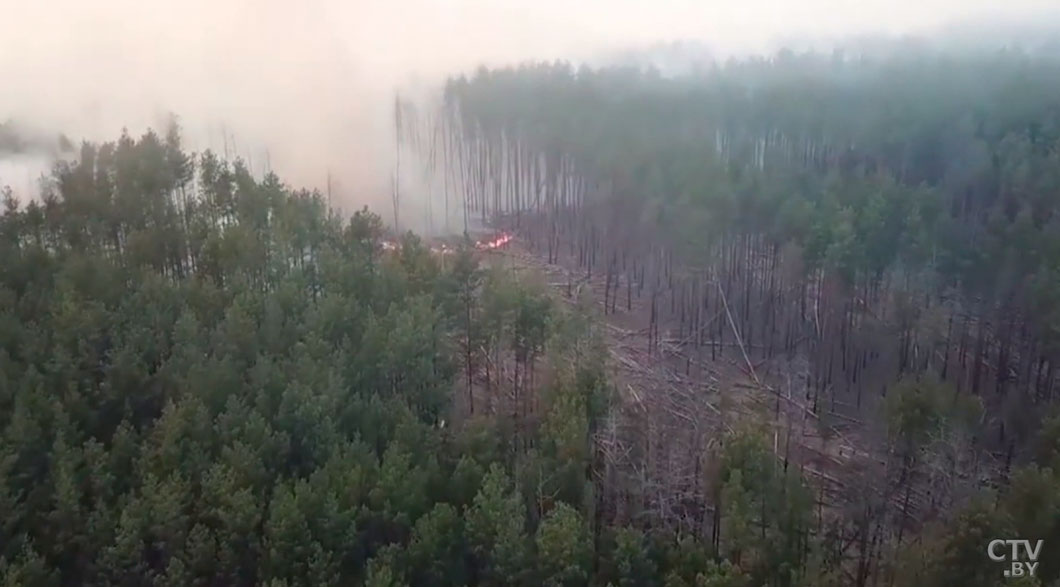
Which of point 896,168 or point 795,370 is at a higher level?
point 896,168

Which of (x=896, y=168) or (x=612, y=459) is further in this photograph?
(x=896, y=168)

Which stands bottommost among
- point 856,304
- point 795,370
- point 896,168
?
point 795,370

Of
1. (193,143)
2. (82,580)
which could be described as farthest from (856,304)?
(193,143)

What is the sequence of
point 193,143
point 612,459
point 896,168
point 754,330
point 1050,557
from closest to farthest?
point 1050,557 → point 612,459 → point 754,330 → point 896,168 → point 193,143

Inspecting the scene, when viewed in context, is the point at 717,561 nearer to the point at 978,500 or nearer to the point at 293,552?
the point at 978,500

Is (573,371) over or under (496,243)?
over

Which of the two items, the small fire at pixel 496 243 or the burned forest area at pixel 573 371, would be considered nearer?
the burned forest area at pixel 573 371

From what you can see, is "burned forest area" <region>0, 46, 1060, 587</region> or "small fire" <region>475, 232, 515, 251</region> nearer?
"burned forest area" <region>0, 46, 1060, 587</region>

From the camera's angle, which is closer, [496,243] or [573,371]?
[573,371]
